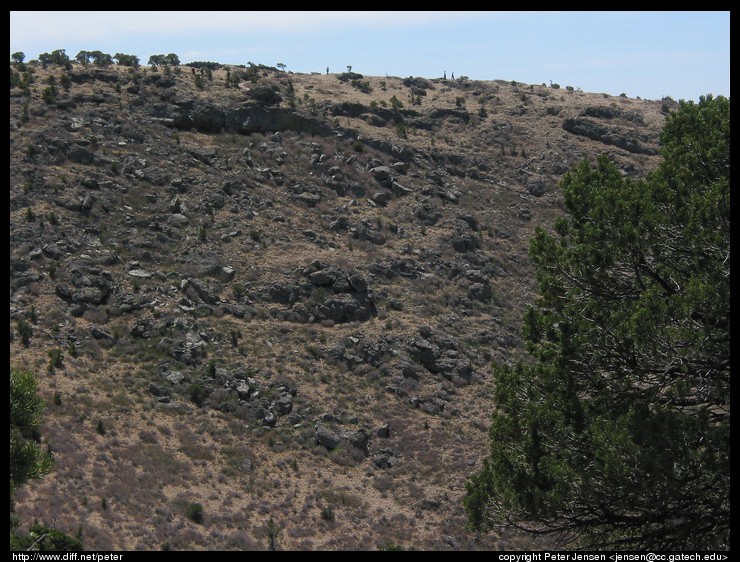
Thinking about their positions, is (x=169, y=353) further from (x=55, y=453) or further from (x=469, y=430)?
(x=469, y=430)

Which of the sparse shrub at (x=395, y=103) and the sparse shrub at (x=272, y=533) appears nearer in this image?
the sparse shrub at (x=272, y=533)

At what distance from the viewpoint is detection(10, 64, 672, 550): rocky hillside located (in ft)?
82.3

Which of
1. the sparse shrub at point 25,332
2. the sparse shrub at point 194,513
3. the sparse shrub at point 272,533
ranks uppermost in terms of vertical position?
the sparse shrub at point 25,332

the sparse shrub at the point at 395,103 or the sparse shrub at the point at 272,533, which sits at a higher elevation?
the sparse shrub at the point at 395,103

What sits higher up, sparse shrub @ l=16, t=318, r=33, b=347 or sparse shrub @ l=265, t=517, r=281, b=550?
sparse shrub @ l=16, t=318, r=33, b=347

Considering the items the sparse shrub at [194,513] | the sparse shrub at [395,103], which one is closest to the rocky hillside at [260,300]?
the sparse shrub at [194,513]

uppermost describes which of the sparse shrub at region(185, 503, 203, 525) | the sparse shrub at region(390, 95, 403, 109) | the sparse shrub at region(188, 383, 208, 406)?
the sparse shrub at region(390, 95, 403, 109)

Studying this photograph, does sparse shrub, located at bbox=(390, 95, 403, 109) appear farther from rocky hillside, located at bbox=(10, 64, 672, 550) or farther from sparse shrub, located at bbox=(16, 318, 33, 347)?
sparse shrub, located at bbox=(16, 318, 33, 347)

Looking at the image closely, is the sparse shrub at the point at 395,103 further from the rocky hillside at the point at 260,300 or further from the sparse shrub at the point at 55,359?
the sparse shrub at the point at 55,359

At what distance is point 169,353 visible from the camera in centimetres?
3086

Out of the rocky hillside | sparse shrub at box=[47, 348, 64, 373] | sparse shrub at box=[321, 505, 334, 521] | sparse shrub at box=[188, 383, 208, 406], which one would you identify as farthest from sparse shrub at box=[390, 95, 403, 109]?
sparse shrub at box=[321, 505, 334, 521]

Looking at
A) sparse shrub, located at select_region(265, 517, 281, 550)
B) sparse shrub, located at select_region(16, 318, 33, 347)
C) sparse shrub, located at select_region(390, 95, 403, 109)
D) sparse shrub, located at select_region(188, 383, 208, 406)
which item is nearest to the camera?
sparse shrub, located at select_region(265, 517, 281, 550)

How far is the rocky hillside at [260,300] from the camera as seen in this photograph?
82.3 ft

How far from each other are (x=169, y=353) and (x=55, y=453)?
7.20m
